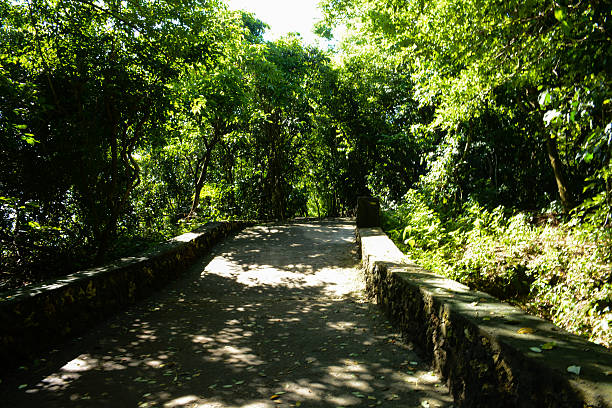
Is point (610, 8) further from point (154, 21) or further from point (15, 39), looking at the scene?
point (15, 39)

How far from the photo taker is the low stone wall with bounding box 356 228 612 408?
191 centimetres

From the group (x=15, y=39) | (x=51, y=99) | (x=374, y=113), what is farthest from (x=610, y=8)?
(x=374, y=113)

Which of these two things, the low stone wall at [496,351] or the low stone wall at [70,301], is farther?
the low stone wall at [70,301]

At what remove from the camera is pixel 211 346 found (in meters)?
4.44

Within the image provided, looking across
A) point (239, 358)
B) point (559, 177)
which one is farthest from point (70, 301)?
point (559, 177)

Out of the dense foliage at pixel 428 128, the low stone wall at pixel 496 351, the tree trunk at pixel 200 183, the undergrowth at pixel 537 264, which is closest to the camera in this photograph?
the low stone wall at pixel 496 351

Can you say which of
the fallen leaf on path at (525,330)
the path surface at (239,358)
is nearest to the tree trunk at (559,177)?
Answer: the path surface at (239,358)

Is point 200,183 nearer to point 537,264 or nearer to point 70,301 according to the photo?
point 70,301

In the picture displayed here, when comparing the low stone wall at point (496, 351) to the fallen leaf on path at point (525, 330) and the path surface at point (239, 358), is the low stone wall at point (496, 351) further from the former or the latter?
the path surface at point (239, 358)

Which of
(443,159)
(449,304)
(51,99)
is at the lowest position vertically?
(449,304)

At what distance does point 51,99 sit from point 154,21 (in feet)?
8.90

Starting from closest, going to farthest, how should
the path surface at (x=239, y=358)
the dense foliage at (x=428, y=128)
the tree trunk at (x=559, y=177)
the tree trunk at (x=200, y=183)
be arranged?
the path surface at (x=239, y=358) → the dense foliage at (x=428, y=128) → the tree trunk at (x=559, y=177) → the tree trunk at (x=200, y=183)

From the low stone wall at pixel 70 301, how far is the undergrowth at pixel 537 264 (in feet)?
16.8

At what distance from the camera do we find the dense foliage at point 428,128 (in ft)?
15.5
